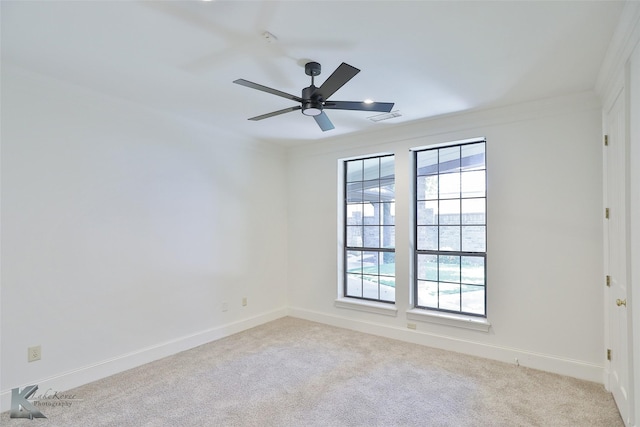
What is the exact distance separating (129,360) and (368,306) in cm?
269

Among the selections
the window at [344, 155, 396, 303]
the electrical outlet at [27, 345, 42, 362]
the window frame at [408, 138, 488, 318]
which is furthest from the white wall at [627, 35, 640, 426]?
the electrical outlet at [27, 345, 42, 362]

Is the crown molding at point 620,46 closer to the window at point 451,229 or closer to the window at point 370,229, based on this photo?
the window at point 451,229

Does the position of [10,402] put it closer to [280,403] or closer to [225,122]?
[280,403]

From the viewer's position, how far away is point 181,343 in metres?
3.65

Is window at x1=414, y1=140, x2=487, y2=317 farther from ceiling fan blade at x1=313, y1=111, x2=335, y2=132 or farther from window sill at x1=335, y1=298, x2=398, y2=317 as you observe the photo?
ceiling fan blade at x1=313, y1=111, x2=335, y2=132

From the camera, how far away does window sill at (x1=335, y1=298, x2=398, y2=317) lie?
163 inches

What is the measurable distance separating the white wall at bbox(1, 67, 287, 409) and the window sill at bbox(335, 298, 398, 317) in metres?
1.22

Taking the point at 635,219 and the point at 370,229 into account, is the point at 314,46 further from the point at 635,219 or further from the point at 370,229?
the point at 370,229

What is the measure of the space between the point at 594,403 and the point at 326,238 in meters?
3.17

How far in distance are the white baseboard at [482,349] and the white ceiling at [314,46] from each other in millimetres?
2455

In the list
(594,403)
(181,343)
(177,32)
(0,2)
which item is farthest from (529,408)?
(0,2)

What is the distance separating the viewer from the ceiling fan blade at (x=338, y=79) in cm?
195

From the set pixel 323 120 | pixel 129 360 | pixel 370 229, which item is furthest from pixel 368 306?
pixel 129 360

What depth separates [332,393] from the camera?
275 cm
